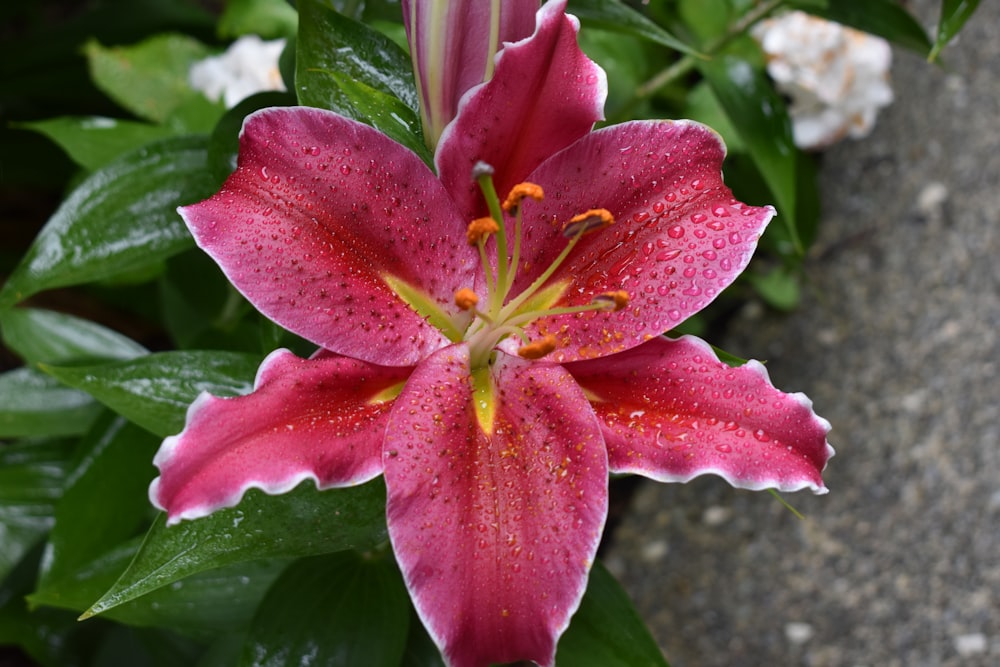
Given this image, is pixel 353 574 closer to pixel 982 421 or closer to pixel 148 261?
pixel 148 261

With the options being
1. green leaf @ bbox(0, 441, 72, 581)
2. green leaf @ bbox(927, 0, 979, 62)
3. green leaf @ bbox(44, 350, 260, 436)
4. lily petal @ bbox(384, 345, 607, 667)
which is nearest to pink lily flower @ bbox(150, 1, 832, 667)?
lily petal @ bbox(384, 345, 607, 667)

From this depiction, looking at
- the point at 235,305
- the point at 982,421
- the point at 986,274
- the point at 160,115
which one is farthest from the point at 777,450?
the point at 986,274

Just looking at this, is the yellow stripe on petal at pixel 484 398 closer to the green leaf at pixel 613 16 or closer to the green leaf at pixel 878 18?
the green leaf at pixel 613 16

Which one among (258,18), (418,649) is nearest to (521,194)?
(418,649)

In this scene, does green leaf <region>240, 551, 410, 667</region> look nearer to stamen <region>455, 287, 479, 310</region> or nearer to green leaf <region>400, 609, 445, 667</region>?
green leaf <region>400, 609, 445, 667</region>

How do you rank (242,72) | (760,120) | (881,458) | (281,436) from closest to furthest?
1. (281,436)
2. (760,120)
3. (242,72)
4. (881,458)

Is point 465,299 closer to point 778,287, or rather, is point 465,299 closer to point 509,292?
point 509,292
